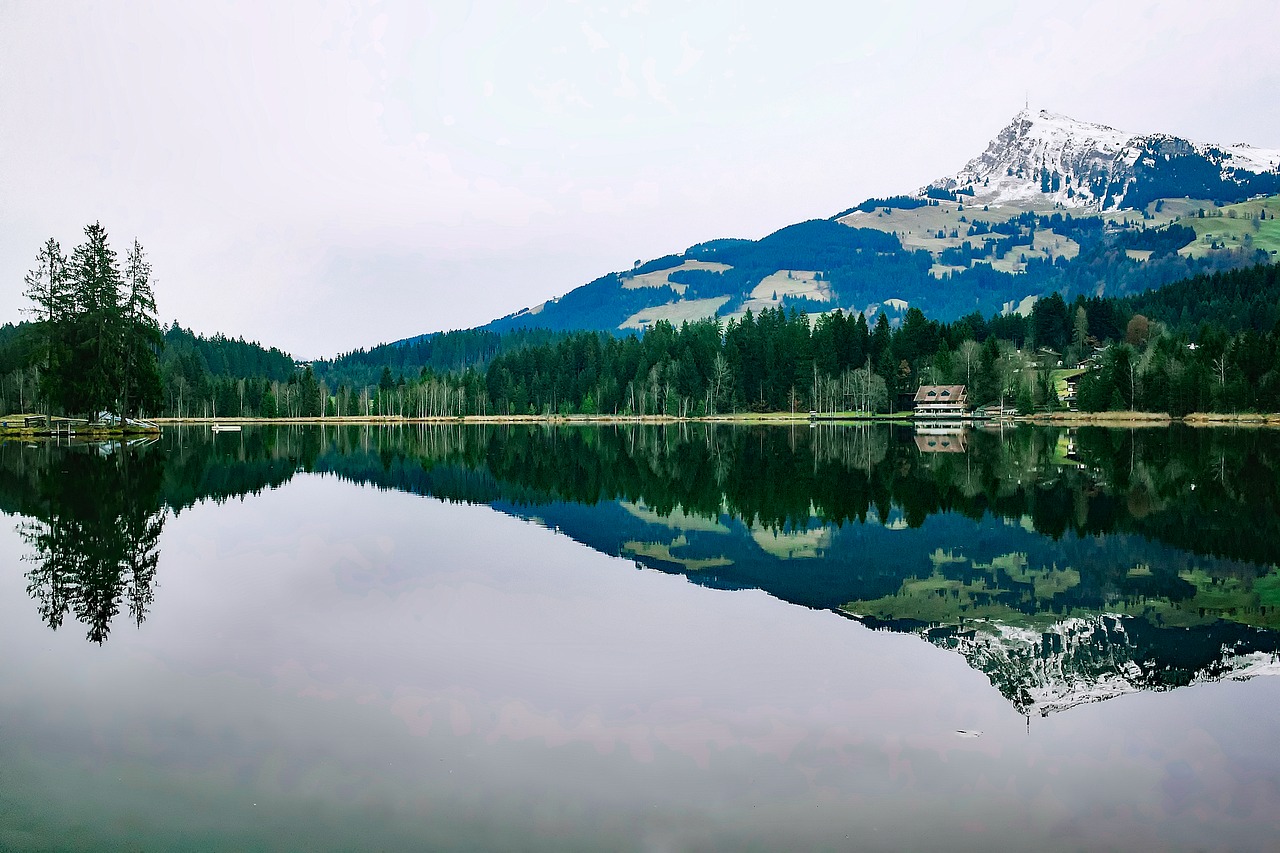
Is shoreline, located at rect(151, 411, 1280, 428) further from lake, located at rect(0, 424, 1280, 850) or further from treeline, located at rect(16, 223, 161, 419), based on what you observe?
lake, located at rect(0, 424, 1280, 850)

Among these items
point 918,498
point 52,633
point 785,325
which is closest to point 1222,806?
point 52,633

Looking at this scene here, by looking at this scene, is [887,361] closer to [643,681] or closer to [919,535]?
[919,535]

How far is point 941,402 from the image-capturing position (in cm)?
Answer: 13500

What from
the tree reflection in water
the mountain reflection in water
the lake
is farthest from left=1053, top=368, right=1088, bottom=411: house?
the tree reflection in water

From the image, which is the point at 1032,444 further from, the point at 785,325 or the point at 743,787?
the point at 785,325

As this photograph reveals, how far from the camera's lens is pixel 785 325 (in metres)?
154

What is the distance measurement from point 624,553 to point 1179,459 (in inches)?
1521

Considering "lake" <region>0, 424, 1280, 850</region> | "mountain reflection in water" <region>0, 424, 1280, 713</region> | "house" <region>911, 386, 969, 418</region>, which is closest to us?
"lake" <region>0, 424, 1280, 850</region>

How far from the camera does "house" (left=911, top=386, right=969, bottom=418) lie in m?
134

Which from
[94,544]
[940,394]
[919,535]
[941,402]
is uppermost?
[940,394]

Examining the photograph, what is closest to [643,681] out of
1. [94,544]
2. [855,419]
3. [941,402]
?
[94,544]

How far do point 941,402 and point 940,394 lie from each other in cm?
135

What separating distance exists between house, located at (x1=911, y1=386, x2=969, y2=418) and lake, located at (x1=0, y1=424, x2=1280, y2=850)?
354 feet

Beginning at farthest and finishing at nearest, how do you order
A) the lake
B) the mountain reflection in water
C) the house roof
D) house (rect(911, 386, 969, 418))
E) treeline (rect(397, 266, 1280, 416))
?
1. the house roof
2. house (rect(911, 386, 969, 418))
3. treeline (rect(397, 266, 1280, 416))
4. the mountain reflection in water
5. the lake
